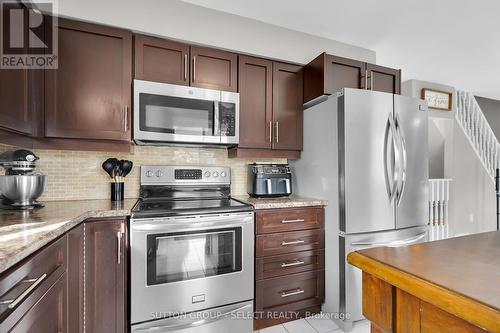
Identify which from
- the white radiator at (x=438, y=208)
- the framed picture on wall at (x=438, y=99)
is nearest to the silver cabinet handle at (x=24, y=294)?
the white radiator at (x=438, y=208)

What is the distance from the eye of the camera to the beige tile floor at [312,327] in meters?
1.90

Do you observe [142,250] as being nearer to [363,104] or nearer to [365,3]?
[363,104]

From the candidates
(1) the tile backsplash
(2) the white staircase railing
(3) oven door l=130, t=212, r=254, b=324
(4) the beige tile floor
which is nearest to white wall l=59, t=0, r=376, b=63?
(1) the tile backsplash

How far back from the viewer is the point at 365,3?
1998 millimetres

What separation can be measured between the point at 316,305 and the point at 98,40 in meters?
2.69

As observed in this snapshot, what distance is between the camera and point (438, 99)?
3838 mm

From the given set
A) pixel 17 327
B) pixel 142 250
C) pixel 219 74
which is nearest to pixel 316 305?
pixel 142 250

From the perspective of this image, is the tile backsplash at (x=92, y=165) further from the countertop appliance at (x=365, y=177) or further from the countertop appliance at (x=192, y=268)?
the countertop appliance at (x=365, y=177)

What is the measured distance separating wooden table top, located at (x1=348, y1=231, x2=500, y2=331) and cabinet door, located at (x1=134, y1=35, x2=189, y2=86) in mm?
1813

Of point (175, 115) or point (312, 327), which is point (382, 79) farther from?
point (312, 327)

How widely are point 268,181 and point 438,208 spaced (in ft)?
10.0

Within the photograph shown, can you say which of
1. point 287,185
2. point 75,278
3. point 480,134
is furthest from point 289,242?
point 480,134

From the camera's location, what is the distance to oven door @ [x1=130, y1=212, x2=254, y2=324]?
1561 mm

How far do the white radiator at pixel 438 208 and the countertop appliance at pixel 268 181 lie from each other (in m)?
2.64
